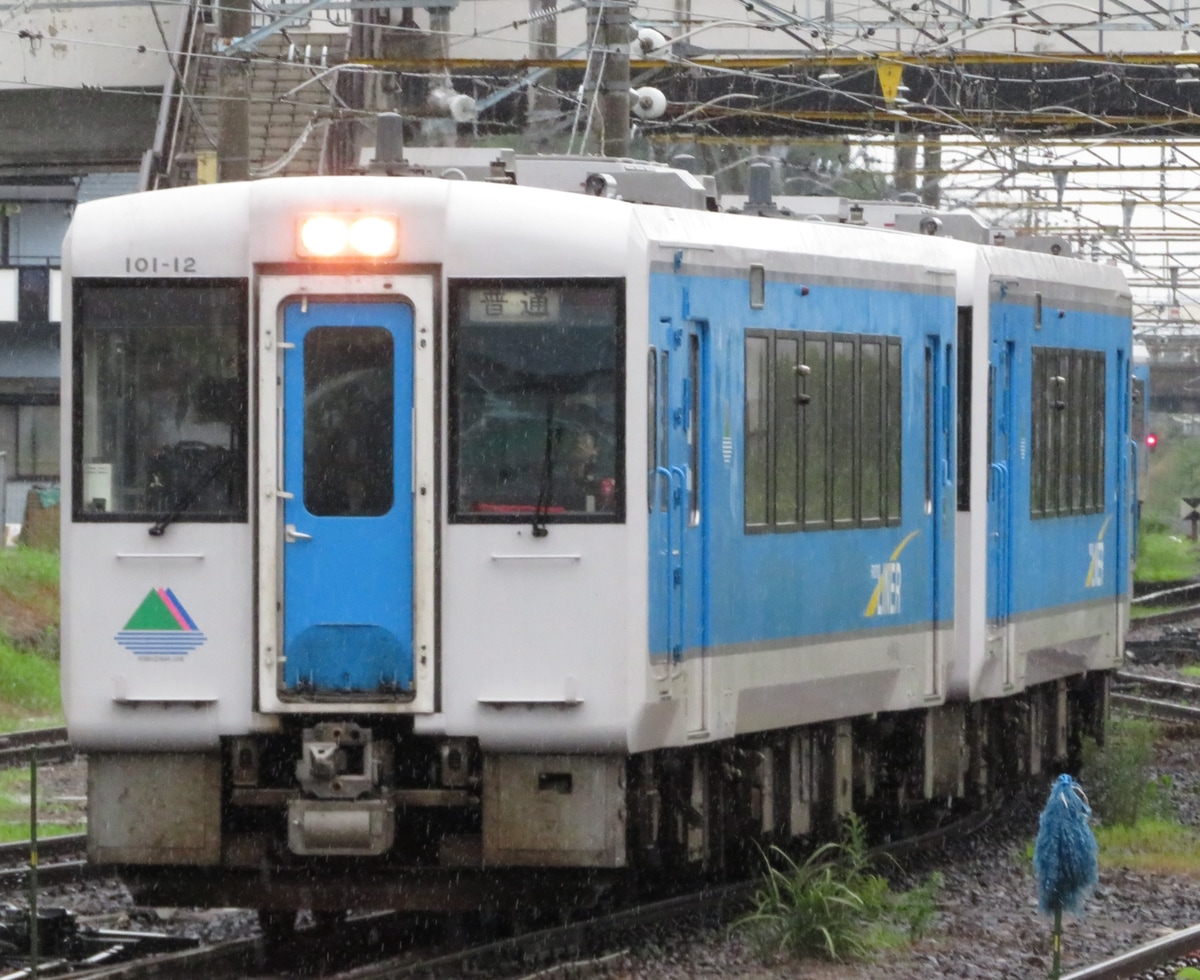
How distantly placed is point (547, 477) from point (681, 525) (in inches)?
28.3

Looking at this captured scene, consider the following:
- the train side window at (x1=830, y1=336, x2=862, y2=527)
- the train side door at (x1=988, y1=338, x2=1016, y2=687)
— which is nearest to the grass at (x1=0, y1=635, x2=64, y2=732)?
the train side door at (x1=988, y1=338, x2=1016, y2=687)

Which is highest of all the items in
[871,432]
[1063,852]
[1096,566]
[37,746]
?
[871,432]

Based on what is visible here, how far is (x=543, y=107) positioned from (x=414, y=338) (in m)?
25.4

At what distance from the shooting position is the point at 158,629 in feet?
30.0

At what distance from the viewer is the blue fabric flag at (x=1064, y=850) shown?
8.39 m

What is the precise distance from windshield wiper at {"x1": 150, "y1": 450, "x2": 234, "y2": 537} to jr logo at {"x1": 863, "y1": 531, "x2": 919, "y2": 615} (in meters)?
3.36

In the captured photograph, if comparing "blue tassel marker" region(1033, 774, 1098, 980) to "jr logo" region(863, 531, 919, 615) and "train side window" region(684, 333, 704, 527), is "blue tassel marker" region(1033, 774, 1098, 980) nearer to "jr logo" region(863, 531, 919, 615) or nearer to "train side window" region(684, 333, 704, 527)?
"train side window" region(684, 333, 704, 527)

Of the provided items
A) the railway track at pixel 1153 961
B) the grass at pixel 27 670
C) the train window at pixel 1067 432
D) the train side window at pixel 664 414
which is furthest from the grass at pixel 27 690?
the railway track at pixel 1153 961

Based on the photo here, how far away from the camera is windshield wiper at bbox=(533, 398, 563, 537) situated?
9.00 metres

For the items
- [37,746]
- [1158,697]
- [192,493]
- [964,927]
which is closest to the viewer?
[192,493]

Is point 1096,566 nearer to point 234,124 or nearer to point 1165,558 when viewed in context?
point 234,124

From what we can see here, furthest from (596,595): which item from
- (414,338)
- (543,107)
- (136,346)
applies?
(543,107)

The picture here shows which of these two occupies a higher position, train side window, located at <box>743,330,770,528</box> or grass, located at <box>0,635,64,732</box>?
train side window, located at <box>743,330,770,528</box>

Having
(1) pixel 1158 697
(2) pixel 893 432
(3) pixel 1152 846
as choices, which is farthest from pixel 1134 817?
(1) pixel 1158 697
